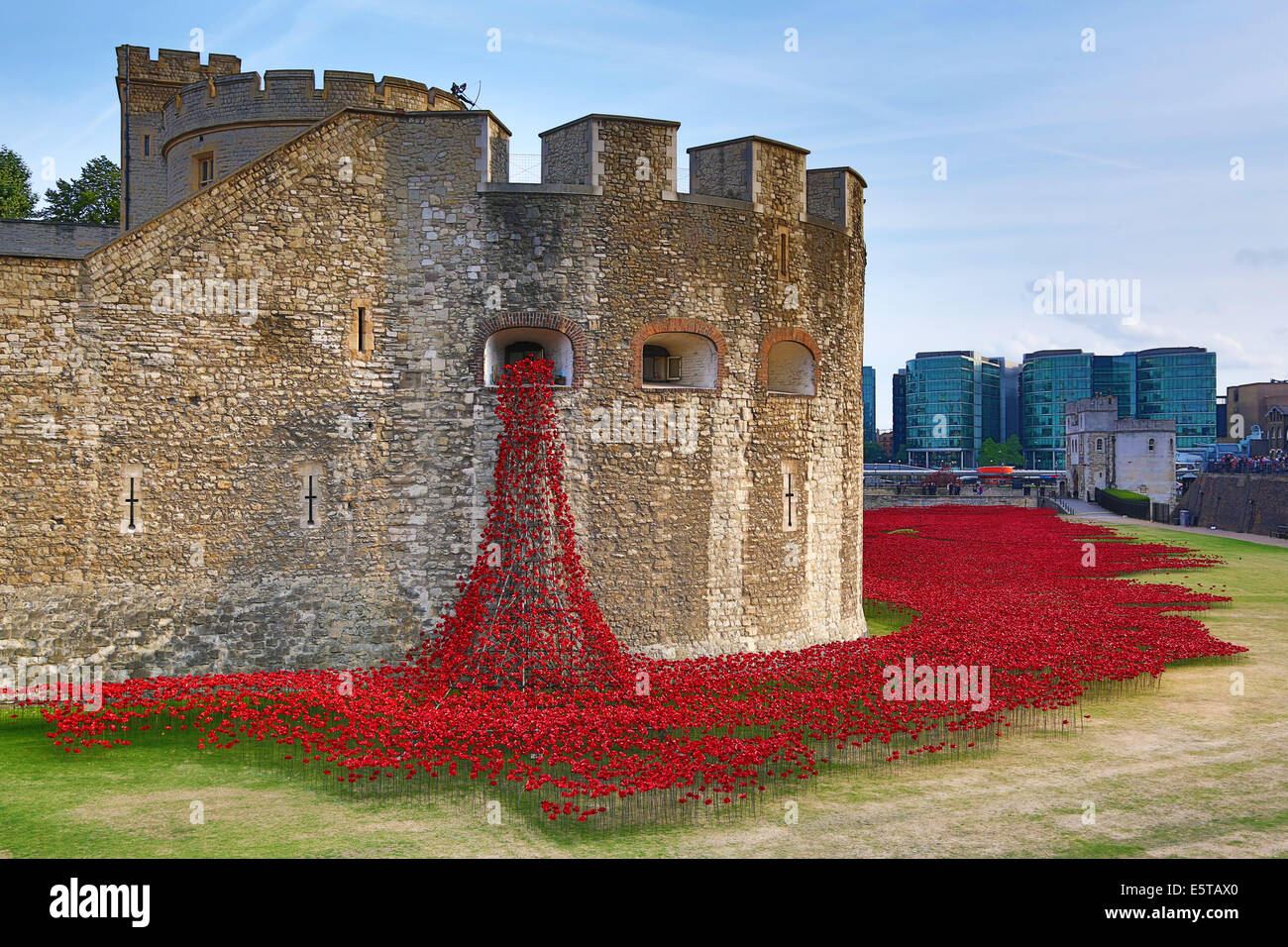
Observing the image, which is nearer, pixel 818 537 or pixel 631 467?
pixel 631 467

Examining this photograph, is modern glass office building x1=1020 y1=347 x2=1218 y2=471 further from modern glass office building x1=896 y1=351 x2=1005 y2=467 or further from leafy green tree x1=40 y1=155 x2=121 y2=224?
leafy green tree x1=40 y1=155 x2=121 y2=224

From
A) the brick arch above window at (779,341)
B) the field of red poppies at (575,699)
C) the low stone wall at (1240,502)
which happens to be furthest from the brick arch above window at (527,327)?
the low stone wall at (1240,502)

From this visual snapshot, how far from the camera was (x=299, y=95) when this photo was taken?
61.5ft

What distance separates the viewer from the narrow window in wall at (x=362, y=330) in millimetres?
15453

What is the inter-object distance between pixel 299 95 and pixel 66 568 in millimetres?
9759

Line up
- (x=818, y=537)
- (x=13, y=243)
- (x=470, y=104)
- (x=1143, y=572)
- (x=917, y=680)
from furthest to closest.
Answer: (x=1143, y=572)
(x=13, y=243)
(x=470, y=104)
(x=818, y=537)
(x=917, y=680)

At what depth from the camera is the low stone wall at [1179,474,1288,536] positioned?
4778cm

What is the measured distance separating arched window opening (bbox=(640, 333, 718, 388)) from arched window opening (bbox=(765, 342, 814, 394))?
187cm

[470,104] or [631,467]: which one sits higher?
[470,104]

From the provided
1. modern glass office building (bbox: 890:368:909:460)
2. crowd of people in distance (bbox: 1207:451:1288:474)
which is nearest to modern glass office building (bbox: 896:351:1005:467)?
modern glass office building (bbox: 890:368:909:460)

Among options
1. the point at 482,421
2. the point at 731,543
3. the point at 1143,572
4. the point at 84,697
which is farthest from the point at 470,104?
the point at 1143,572

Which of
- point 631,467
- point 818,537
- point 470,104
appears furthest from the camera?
point 470,104

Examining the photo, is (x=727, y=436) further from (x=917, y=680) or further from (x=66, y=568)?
(x=66, y=568)

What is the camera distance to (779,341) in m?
17.8
